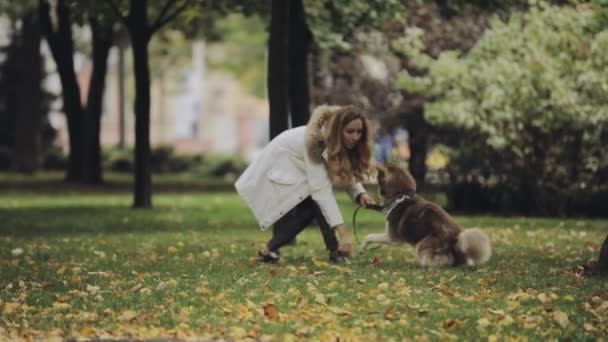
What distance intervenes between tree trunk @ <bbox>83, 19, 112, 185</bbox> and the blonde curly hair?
18754mm

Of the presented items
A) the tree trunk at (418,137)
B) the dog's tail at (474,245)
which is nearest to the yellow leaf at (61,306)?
the dog's tail at (474,245)

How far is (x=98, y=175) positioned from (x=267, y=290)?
859 inches

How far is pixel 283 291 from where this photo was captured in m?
9.16

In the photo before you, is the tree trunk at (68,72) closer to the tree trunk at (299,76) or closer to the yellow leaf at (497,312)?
the tree trunk at (299,76)

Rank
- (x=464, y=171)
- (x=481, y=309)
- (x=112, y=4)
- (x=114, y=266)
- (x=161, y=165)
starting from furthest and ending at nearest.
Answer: (x=161, y=165), (x=464, y=171), (x=112, y=4), (x=114, y=266), (x=481, y=309)

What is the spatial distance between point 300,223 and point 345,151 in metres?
1.16

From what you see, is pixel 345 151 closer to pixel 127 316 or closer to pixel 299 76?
pixel 127 316

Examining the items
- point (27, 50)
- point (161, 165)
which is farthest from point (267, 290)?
point (161, 165)

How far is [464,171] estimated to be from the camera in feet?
74.2

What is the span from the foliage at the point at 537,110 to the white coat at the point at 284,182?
31.6 feet

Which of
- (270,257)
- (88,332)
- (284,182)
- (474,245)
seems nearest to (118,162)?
(270,257)

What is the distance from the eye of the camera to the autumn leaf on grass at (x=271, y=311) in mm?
7886

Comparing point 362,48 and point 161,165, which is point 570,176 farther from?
point 161,165

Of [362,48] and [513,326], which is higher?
[362,48]
